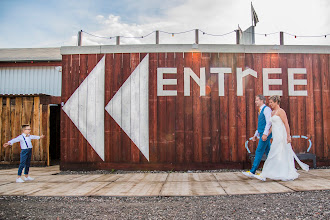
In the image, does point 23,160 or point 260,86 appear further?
point 260,86

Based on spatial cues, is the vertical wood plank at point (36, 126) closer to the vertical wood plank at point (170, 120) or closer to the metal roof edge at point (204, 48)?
the metal roof edge at point (204, 48)

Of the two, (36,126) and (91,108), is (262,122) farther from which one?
(36,126)

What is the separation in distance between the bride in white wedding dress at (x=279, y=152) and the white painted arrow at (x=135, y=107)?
3.14m

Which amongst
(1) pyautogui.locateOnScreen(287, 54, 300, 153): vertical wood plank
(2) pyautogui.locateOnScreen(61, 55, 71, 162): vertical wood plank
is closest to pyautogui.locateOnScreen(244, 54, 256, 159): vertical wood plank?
(1) pyautogui.locateOnScreen(287, 54, 300, 153): vertical wood plank

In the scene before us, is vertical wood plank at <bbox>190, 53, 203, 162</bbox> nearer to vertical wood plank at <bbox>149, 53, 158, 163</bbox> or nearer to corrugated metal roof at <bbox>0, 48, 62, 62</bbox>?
vertical wood plank at <bbox>149, 53, 158, 163</bbox>

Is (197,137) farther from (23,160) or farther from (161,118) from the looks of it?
(23,160)

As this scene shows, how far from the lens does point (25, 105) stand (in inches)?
330

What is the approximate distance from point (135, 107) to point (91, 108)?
4.07ft

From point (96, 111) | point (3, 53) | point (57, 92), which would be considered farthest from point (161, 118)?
point (3, 53)

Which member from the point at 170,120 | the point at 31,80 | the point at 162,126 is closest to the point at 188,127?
the point at 170,120

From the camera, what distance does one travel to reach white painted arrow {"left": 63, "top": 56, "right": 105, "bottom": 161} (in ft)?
22.9

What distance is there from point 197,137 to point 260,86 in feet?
7.45

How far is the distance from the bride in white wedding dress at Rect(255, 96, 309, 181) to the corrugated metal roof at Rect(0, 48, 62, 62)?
9.88m

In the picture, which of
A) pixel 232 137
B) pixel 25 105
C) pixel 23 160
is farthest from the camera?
pixel 25 105
